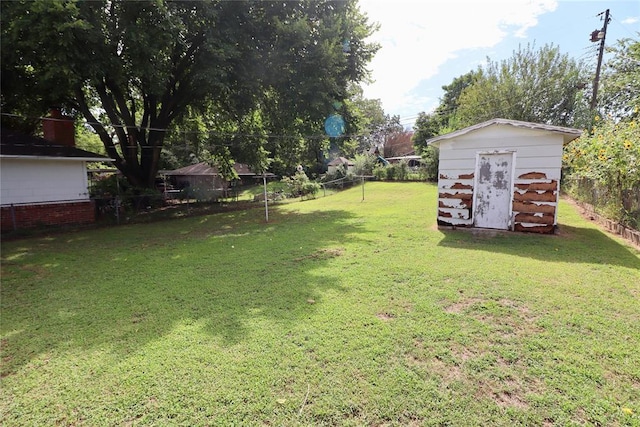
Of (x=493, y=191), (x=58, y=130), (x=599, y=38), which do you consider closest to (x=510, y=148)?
(x=493, y=191)

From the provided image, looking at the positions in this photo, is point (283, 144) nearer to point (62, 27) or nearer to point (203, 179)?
point (203, 179)

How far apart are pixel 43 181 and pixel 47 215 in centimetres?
121

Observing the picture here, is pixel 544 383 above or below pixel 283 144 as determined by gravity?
below

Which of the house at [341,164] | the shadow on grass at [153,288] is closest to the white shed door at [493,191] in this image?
the shadow on grass at [153,288]

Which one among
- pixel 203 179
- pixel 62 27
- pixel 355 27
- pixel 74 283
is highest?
pixel 355 27

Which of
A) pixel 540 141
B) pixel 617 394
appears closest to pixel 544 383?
pixel 617 394

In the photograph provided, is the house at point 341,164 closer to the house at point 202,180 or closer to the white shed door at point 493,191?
the house at point 202,180

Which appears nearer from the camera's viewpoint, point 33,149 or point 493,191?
point 493,191

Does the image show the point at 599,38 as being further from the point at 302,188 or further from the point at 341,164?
the point at 341,164

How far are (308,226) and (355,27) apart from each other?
879cm

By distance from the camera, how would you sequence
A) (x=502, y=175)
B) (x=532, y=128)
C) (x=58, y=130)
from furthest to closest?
(x=58, y=130)
(x=502, y=175)
(x=532, y=128)

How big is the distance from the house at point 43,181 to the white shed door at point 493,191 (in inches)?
512

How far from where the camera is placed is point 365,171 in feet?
95.8

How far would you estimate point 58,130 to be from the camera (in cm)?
1212
